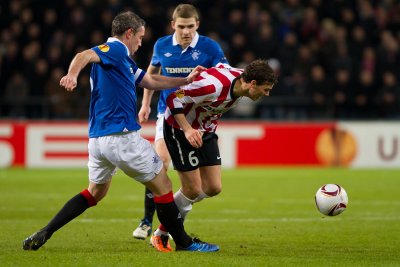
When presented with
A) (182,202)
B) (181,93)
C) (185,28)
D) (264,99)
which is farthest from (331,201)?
(264,99)

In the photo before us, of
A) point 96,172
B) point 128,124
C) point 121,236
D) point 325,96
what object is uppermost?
point 128,124

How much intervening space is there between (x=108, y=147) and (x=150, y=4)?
43.9 ft

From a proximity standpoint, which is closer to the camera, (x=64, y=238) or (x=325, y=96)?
(x=64, y=238)

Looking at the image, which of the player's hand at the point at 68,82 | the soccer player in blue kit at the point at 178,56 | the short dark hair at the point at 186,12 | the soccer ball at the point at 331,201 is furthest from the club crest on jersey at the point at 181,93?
the soccer ball at the point at 331,201

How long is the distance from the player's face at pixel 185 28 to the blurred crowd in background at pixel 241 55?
31.7ft

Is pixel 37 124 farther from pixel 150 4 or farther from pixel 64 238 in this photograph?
pixel 64 238

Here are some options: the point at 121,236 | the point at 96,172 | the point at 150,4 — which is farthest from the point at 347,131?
the point at 96,172

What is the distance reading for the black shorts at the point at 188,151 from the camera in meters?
7.89

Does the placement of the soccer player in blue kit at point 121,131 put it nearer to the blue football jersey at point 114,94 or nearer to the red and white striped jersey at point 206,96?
the blue football jersey at point 114,94

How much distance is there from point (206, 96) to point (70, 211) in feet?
5.10

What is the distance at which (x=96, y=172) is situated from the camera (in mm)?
7461

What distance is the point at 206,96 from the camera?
7629 mm

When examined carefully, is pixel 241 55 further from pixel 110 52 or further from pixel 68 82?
pixel 68 82

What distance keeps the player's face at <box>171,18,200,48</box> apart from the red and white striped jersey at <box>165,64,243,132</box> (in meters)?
1.10
